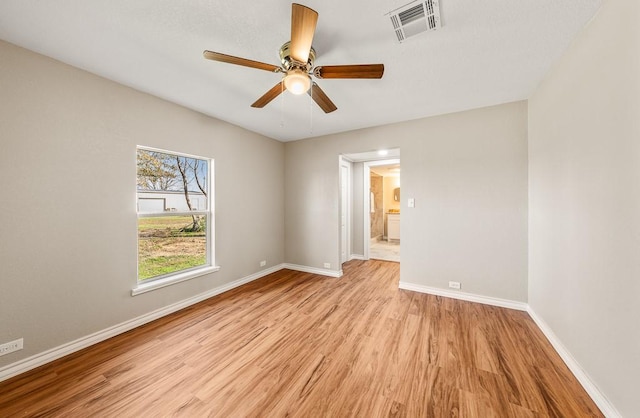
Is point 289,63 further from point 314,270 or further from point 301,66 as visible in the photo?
point 314,270

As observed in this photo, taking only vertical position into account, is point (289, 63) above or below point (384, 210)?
above

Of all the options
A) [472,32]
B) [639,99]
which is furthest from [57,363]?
[639,99]

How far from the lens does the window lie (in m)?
2.66

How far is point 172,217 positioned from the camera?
296 centimetres

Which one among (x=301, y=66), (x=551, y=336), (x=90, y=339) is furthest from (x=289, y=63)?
(x=551, y=336)

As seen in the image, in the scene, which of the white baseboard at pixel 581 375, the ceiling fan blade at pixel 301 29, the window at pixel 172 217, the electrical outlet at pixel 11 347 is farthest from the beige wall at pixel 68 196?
the white baseboard at pixel 581 375

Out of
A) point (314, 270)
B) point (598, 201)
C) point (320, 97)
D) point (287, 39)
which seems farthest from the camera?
point (314, 270)

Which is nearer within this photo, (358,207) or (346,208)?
(346,208)

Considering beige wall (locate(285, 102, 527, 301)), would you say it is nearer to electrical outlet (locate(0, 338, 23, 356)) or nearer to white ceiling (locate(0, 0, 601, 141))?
white ceiling (locate(0, 0, 601, 141))

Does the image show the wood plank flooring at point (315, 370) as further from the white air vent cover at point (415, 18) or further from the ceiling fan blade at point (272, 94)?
the white air vent cover at point (415, 18)

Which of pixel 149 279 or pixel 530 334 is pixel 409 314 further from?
pixel 149 279

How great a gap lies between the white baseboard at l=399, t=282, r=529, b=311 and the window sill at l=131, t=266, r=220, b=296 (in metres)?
2.98

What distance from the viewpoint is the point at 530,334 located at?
228 cm

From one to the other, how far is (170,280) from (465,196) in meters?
4.08
